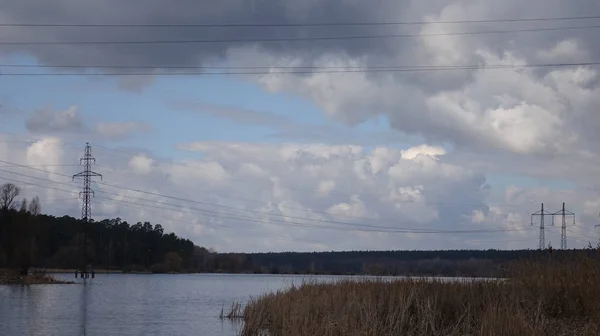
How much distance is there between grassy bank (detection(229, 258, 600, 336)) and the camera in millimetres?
19391

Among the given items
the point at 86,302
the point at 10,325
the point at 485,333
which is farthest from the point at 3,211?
the point at 485,333

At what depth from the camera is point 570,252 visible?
2320 cm

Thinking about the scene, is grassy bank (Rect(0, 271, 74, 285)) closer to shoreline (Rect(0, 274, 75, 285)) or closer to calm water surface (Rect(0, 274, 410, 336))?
shoreline (Rect(0, 274, 75, 285))

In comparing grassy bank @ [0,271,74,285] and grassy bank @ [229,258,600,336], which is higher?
grassy bank @ [229,258,600,336]

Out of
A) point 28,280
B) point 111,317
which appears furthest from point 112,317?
point 28,280

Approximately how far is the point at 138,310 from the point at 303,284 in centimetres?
1982

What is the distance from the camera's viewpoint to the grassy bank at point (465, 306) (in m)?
19.4

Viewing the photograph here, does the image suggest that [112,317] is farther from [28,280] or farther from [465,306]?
[28,280]

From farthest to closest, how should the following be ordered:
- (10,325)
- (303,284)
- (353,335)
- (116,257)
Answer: (116,257) < (10,325) < (303,284) < (353,335)

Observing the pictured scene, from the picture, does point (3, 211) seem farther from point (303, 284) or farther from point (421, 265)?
point (421, 265)

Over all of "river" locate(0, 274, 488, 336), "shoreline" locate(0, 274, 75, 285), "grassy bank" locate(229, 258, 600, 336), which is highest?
"grassy bank" locate(229, 258, 600, 336)

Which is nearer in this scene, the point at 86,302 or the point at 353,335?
the point at 353,335

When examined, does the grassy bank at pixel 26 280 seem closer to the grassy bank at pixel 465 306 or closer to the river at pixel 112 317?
the river at pixel 112 317

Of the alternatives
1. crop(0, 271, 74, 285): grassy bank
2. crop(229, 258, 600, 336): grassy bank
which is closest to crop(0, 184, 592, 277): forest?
crop(0, 271, 74, 285): grassy bank
